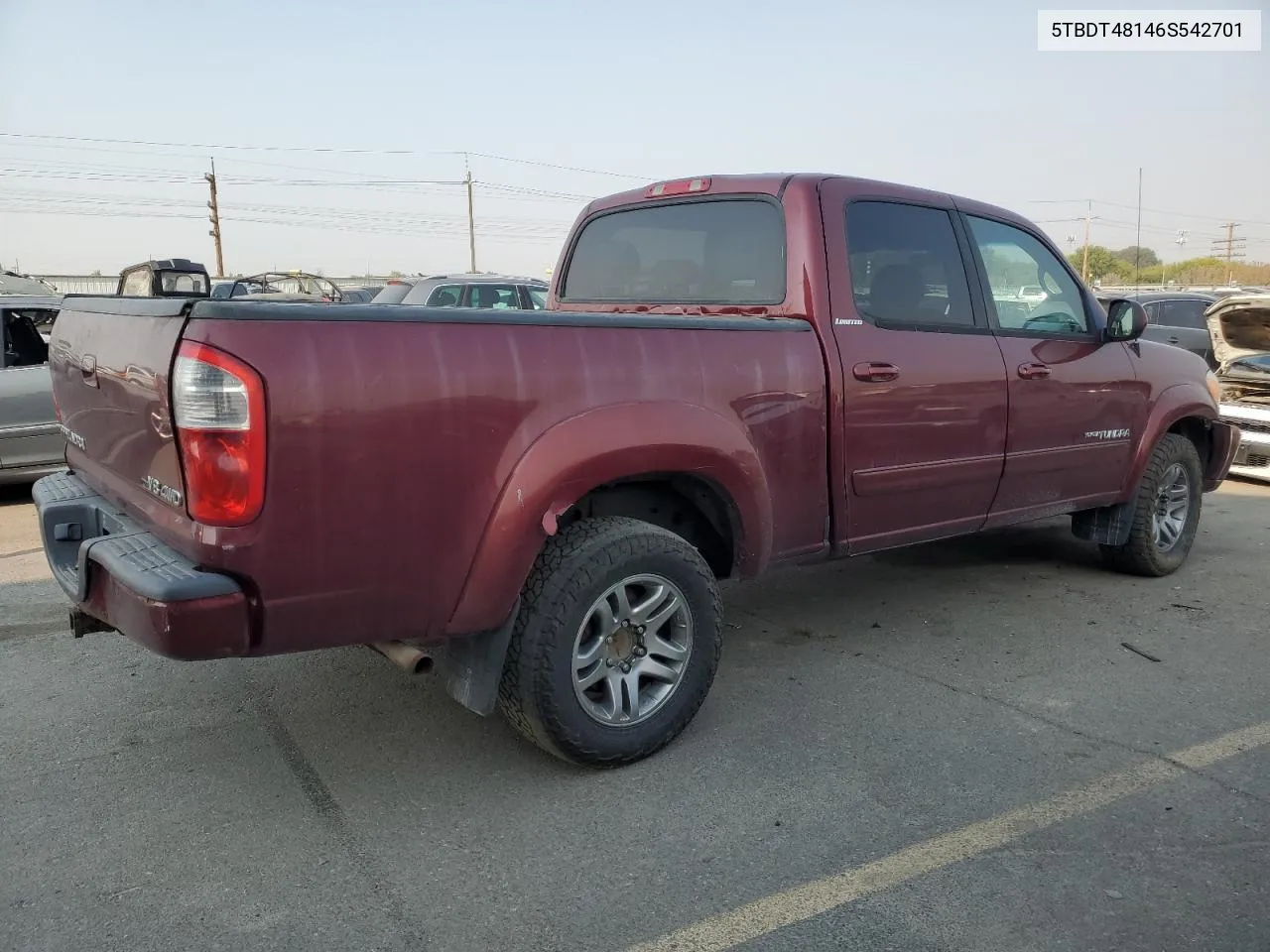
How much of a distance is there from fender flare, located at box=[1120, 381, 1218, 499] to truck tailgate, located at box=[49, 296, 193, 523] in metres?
4.55

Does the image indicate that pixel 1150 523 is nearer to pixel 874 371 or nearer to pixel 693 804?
pixel 874 371

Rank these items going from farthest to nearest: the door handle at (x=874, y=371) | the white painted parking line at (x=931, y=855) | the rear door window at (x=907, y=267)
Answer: the rear door window at (x=907, y=267), the door handle at (x=874, y=371), the white painted parking line at (x=931, y=855)

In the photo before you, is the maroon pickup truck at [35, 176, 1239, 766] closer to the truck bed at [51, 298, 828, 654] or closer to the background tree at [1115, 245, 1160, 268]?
the truck bed at [51, 298, 828, 654]

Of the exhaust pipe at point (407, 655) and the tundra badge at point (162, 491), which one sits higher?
the tundra badge at point (162, 491)

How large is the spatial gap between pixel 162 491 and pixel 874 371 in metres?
2.51

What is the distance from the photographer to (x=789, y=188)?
13.2 ft

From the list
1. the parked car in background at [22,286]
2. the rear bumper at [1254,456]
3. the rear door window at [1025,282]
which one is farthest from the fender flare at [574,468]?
the parked car in background at [22,286]

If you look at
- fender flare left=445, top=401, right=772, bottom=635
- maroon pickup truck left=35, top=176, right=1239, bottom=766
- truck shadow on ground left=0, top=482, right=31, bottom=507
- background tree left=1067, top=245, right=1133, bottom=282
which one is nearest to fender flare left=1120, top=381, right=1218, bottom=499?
maroon pickup truck left=35, top=176, right=1239, bottom=766

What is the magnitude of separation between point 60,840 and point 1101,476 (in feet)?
15.2

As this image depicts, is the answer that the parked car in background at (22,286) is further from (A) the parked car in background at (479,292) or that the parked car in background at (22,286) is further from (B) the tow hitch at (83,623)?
(B) the tow hitch at (83,623)

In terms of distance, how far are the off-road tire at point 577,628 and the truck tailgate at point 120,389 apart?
1.05 meters

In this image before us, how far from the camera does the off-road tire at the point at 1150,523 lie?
5453mm

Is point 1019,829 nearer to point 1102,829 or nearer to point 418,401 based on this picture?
point 1102,829

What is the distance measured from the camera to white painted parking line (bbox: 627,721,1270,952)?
2.46 m
